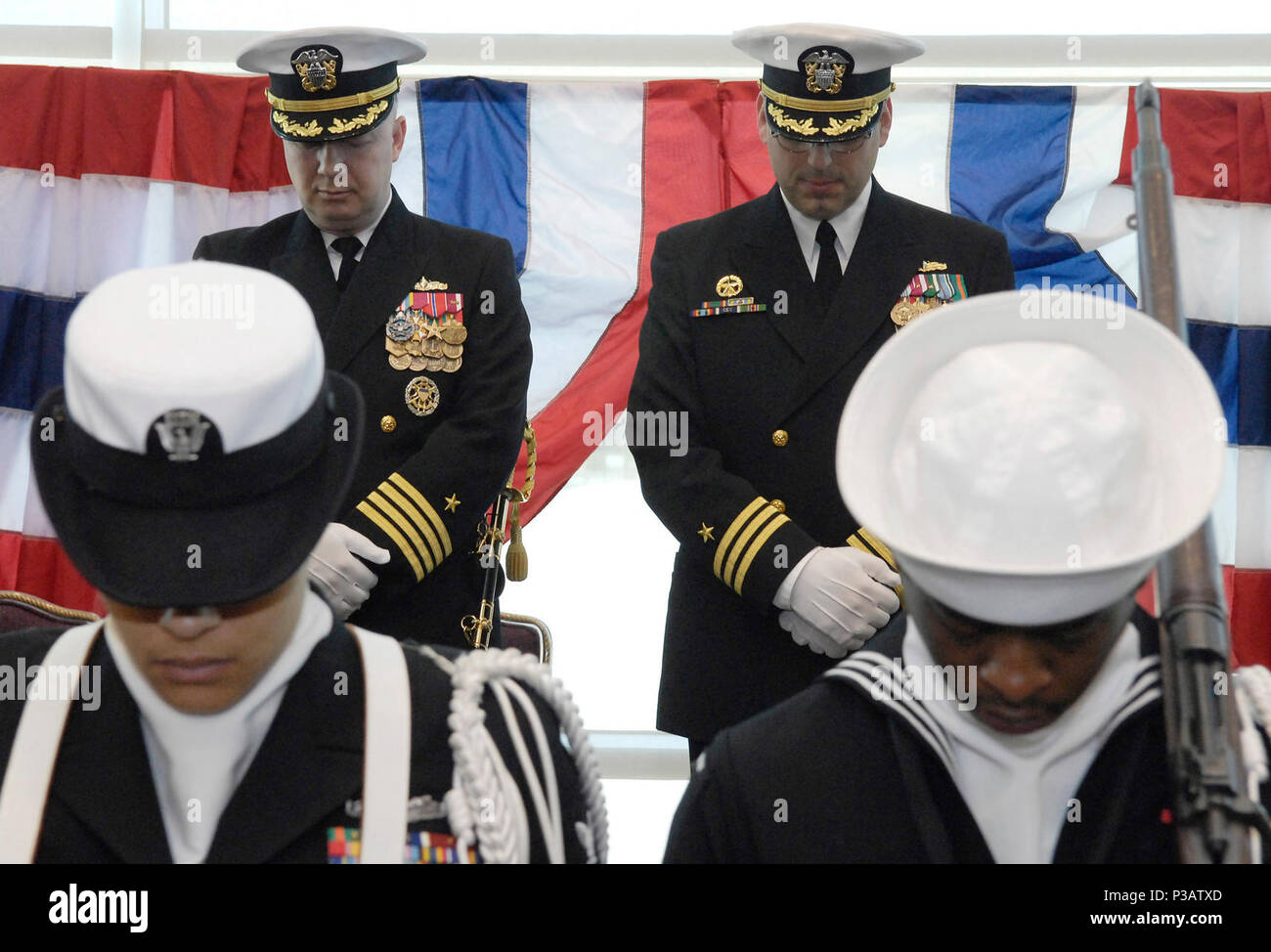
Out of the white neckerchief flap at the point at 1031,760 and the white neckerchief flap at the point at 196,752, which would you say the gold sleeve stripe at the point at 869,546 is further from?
the white neckerchief flap at the point at 196,752

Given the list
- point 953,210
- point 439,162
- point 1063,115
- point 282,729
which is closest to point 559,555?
point 439,162

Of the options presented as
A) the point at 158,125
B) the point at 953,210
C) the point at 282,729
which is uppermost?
the point at 158,125

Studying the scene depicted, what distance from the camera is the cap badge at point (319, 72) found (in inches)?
128

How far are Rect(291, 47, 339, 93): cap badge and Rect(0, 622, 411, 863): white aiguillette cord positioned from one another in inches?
67.7

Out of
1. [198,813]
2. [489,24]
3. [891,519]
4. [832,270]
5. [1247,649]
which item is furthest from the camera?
[489,24]

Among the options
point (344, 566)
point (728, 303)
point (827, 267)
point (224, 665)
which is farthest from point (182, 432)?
point (827, 267)

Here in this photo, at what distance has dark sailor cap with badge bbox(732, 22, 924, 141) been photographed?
10.2ft

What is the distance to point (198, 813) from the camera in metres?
1.73

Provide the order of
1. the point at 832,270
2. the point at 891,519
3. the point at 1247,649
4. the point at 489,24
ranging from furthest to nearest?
the point at 489,24 < the point at 1247,649 < the point at 832,270 < the point at 891,519

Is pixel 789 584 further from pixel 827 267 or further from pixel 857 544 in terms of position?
pixel 827 267

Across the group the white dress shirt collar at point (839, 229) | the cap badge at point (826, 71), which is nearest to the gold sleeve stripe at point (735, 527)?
the white dress shirt collar at point (839, 229)

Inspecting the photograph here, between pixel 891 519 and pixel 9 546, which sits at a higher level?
pixel 9 546

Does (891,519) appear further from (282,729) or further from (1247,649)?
(1247,649)

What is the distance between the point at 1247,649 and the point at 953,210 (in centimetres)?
173
